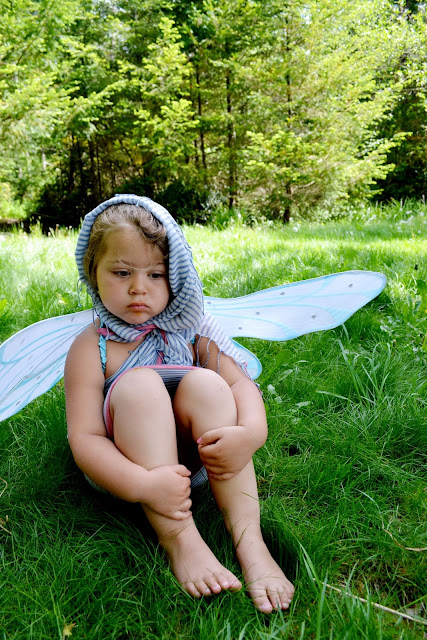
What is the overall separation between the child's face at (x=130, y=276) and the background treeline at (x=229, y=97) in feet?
21.7

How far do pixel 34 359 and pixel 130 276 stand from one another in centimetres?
44

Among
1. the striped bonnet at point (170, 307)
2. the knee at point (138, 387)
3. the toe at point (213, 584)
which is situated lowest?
the toe at point (213, 584)

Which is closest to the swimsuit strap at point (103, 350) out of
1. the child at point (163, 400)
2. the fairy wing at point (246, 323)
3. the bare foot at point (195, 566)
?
the child at point (163, 400)

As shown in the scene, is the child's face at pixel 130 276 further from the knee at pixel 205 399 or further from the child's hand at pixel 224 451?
the child's hand at pixel 224 451

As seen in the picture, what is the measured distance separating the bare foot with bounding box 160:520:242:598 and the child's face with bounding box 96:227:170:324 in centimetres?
56

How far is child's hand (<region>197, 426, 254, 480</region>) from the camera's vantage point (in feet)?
4.23

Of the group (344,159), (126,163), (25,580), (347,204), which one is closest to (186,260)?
(25,580)

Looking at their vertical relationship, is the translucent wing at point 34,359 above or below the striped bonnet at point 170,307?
below

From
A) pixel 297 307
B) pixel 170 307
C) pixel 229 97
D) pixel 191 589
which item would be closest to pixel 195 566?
pixel 191 589

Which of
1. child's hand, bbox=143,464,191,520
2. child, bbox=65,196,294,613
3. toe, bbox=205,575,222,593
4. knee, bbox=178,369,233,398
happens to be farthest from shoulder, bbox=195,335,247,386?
toe, bbox=205,575,222,593

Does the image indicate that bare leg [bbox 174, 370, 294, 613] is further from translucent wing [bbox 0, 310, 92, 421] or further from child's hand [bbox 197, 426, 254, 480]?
translucent wing [bbox 0, 310, 92, 421]

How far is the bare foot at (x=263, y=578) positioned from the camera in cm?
117

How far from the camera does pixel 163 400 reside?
4.30ft

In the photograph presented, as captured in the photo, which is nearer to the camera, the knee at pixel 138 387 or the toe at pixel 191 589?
the toe at pixel 191 589
